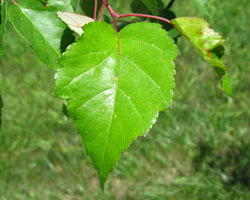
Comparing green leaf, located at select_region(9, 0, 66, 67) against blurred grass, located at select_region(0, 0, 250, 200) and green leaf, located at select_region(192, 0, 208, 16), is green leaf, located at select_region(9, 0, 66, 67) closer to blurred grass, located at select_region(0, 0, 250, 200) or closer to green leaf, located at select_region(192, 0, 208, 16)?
green leaf, located at select_region(192, 0, 208, 16)

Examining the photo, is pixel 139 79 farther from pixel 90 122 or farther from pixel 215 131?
pixel 215 131

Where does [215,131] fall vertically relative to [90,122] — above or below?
below

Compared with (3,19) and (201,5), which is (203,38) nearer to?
(201,5)

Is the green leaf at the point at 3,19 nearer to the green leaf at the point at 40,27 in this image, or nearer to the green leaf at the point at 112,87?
the green leaf at the point at 40,27

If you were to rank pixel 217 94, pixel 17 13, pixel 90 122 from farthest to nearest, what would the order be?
pixel 217 94, pixel 17 13, pixel 90 122

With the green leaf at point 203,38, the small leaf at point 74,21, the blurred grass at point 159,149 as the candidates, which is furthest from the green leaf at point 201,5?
the blurred grass at point 159,149

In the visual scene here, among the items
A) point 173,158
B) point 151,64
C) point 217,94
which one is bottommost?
point 173,158

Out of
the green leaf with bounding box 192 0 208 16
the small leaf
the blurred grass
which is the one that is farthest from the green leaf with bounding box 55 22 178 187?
the blurred grass

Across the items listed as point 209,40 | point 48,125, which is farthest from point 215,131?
point 209,40
